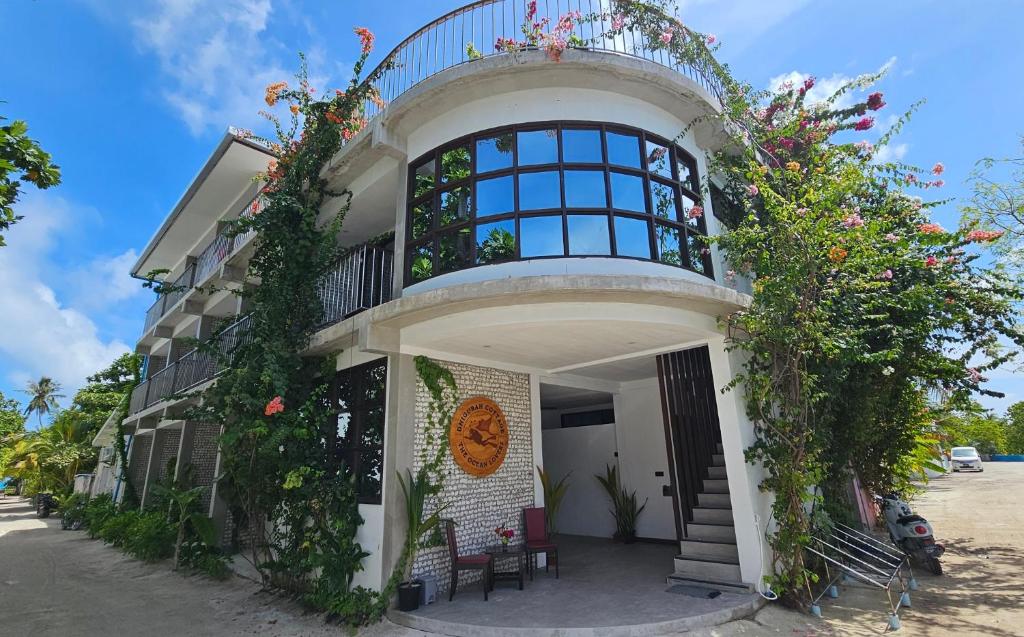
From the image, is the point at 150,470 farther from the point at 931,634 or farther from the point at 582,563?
the point at 931,634

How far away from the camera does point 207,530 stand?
938cm

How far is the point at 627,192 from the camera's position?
20.9 ft

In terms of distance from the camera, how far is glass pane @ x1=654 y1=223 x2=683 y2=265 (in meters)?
6.30

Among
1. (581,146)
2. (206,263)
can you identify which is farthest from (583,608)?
(206,263)

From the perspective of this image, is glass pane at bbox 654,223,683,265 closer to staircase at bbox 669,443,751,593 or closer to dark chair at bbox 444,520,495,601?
staircase at bbox 669,443,751,593

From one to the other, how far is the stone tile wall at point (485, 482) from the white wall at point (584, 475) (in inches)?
132

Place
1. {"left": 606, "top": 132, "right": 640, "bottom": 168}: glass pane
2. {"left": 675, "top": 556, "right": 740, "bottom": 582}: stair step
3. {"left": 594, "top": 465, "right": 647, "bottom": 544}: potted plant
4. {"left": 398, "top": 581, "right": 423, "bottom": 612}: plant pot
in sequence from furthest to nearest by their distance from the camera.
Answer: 1. {"left": 594, "top": 465, "right": 647, "bottom": 544}: potted plant
2. {"left": 606, "top": 132, "right": 640, "bottom": 168}: glass pane
3. {"left": 675, "top": 556, "right": 740, "bottom": 582}: stair step
4. {"left": 398, "top": 581, "right": 423, "bottom": 612}: plant pot

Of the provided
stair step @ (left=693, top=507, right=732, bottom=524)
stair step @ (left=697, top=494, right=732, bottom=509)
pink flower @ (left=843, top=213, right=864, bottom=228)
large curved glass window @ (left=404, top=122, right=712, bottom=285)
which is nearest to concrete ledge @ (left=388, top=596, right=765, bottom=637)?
stair step @ (left=693, top=507, right=732, bottom=524)

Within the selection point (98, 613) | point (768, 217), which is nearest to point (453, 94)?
point (768, 217)

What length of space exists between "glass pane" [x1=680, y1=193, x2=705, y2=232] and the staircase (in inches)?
158

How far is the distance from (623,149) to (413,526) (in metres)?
5.59

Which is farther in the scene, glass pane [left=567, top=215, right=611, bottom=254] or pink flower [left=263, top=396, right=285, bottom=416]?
pink flower [left=263, top=396, right=285, bottom=416]

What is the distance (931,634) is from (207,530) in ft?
36.2

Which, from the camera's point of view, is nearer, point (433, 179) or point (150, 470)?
point (433, 179)
